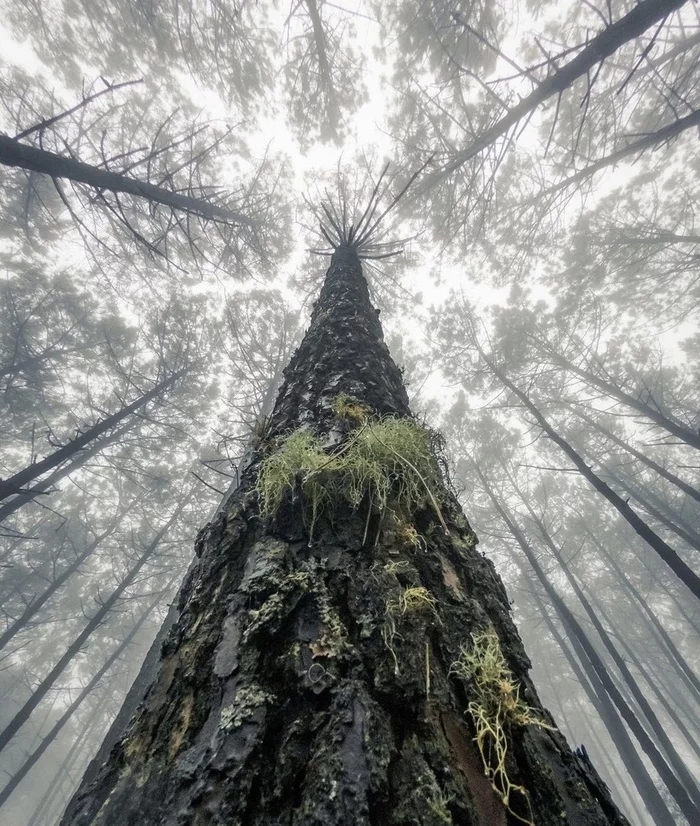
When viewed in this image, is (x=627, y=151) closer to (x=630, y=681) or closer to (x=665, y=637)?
(x=630, y=681)

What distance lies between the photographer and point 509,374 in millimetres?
14141

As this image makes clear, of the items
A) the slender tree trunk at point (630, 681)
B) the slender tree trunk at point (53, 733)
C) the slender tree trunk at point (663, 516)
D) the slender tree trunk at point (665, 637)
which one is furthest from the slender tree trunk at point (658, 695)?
the slender tree trunk at point (53, 733)

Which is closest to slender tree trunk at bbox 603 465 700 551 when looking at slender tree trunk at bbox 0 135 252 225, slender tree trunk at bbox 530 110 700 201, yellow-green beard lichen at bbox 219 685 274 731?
slender tree trunk at bbox 530 110 700 201

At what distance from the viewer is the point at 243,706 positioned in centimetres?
88

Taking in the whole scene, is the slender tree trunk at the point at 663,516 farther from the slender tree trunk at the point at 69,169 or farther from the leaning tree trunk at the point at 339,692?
the slender tree trunk at the point at 69,169

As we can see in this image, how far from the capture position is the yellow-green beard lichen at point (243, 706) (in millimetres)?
854

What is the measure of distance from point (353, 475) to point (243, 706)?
80cm

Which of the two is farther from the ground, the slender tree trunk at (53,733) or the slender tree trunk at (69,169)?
the slender tree trunk at (69,169)

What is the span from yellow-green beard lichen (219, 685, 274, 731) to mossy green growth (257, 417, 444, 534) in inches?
21.4

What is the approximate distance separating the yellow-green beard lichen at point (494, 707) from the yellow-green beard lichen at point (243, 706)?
0.51 metres

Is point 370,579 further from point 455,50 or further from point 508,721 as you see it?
point 455,50

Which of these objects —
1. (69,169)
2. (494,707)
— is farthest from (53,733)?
(494,707)

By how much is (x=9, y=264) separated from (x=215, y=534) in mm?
19497

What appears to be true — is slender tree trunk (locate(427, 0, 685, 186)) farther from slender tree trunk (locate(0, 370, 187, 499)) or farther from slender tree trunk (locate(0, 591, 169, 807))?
slender tree trunk (locate(0, 591, 169, 807))
